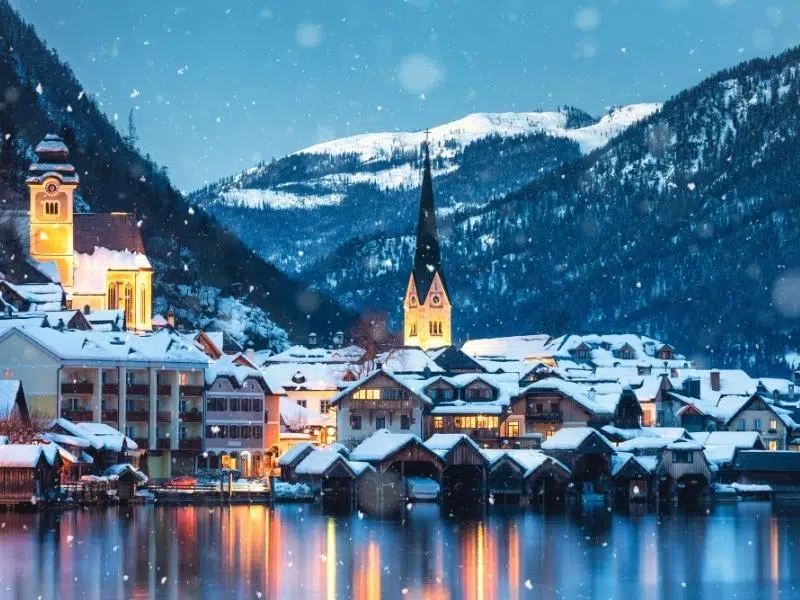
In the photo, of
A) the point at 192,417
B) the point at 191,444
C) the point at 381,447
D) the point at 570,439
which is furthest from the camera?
the point at 192,417

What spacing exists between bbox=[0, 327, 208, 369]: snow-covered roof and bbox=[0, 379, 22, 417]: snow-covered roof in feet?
62.2

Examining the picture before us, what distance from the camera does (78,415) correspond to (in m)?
116

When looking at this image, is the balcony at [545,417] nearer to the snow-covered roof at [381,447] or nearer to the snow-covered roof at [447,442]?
the snow-covered roof at [447,442]

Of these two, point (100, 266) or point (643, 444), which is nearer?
point (643, 444)

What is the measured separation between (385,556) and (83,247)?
87.2 metres

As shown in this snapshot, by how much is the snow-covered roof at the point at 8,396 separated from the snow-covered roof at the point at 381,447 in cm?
2261

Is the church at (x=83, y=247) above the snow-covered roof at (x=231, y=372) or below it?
above

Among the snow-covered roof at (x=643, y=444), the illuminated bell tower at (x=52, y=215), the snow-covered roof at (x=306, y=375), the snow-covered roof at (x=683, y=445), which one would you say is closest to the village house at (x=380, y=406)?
the snow-covered roof at (x=643, y=444)

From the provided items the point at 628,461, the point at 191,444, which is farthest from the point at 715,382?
the point at 191,444

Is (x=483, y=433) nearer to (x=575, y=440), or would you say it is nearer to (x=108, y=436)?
(x=575, y=440)

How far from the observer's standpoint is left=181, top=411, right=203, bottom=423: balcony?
123 meters

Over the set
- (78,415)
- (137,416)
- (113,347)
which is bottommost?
(137,416)

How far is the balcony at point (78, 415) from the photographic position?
115 metres

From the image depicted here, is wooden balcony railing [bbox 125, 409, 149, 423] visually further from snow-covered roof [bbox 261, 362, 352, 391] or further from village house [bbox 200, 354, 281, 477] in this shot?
snow-covered roof [bbox 261, 362, 352, 391]
